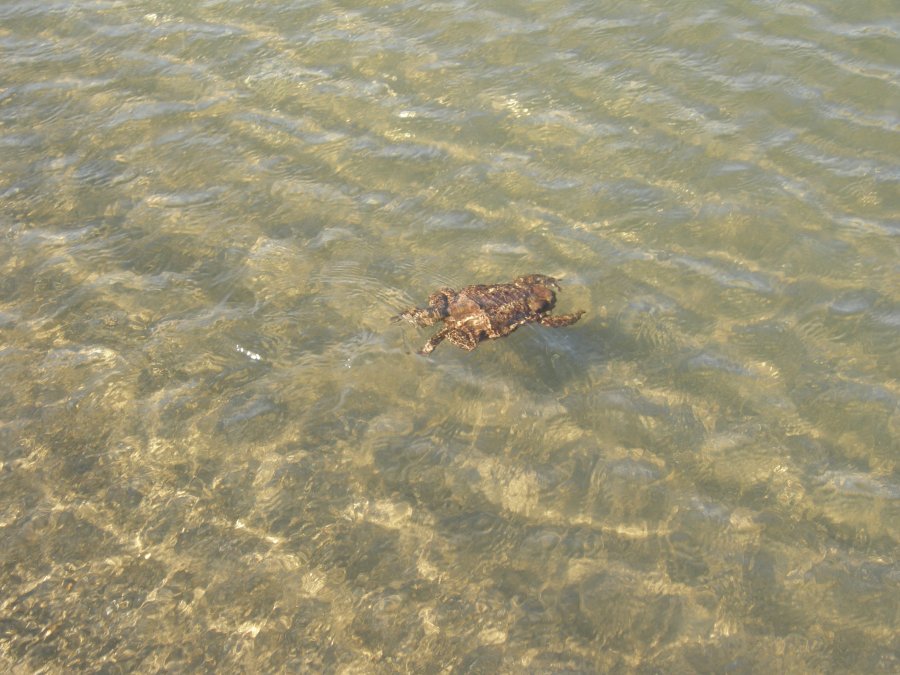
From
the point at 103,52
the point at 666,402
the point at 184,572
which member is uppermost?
the point at 103,52

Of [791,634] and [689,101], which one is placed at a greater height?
[689,101]

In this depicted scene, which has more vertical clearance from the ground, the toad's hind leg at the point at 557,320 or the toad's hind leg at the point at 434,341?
the toad's hind leg at the point at 557,320

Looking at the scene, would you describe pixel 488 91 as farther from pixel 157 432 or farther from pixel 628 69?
pixel 157 432

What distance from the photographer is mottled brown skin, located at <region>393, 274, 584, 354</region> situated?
18.0ft

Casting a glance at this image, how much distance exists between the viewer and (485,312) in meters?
5.48

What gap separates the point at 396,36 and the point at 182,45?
2.13 metres

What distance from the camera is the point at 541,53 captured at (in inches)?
315

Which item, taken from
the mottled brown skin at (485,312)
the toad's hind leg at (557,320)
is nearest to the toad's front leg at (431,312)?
the mottled brown skin at (485,312)

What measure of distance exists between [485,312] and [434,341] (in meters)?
0.38

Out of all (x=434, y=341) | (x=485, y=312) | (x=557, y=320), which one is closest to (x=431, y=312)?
(x=434, y=341)

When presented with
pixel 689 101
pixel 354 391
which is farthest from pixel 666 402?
pixel 689 101

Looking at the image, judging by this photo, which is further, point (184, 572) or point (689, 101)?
point (689, 101)

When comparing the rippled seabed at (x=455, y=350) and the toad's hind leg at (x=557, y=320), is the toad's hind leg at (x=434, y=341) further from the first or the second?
the toad's hind leg at (x=557, y=320)

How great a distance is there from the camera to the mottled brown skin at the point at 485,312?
548 centimetres
